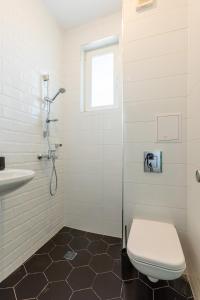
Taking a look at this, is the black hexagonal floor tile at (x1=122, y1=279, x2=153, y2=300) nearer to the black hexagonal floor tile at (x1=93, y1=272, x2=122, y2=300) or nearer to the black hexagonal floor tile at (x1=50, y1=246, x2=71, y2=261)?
the black hexagonal floor tile at (x1=93, y1=272, x2=122, y2=300)

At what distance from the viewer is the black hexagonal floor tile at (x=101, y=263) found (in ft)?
4.95

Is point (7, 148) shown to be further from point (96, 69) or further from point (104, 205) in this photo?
point (96, 69)

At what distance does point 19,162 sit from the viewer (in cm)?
154

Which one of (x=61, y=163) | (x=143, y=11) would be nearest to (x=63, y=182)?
(x=61, y=163)

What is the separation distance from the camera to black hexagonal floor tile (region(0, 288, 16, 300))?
1205mm

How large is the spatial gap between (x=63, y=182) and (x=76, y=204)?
0.34 m

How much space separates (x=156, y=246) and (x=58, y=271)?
3.08 feet

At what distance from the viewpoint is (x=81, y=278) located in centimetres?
140

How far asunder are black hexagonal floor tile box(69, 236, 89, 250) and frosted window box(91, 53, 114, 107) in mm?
1663

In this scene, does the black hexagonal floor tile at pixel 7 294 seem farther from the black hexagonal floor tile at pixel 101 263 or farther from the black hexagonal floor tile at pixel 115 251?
the black hexagonal floor tile at pixel 115 251

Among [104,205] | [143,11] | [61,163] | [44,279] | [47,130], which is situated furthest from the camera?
[61,163]

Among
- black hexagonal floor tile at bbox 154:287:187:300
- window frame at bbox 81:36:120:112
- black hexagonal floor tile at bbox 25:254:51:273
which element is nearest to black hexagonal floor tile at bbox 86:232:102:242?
black hexagonal floor tile at bbox 25:254:51:273

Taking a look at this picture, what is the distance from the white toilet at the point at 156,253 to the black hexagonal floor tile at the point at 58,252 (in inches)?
34.7

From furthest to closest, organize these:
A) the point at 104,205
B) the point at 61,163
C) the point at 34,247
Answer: the point at 61,163 < the point at 104,205 < the point at 34,247
